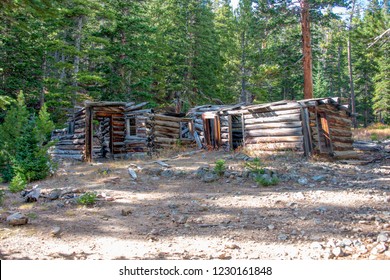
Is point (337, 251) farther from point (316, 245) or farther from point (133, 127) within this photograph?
point (133, 127)

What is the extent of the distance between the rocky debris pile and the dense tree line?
10631 mm

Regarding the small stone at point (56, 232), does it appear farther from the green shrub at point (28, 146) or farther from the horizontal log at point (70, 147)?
the horizontal log at point (70, 147)

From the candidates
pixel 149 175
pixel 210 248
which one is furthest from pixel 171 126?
pixel 210 248

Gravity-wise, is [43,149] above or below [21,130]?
below

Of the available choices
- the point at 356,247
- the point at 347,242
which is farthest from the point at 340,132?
the point at 356,247

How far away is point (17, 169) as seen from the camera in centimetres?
1061

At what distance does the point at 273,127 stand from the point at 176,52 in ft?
51.6

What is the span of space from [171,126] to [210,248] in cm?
1504

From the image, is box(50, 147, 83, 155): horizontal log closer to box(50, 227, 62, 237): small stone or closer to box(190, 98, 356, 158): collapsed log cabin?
box(190, 98, 356, 158): collapsed log cabin

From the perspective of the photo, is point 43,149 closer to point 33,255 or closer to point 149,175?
point 149,175

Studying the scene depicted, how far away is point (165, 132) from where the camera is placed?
18719 mm

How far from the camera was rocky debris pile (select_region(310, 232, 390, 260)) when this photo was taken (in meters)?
4.02

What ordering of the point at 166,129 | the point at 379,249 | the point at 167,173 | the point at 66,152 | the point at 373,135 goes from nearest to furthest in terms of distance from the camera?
the point at 379,249
the point at 167,173
the point at 66,152
the point at 166,129
the point at 373,135

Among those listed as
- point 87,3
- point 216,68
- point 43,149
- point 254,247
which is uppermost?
point 87,3
